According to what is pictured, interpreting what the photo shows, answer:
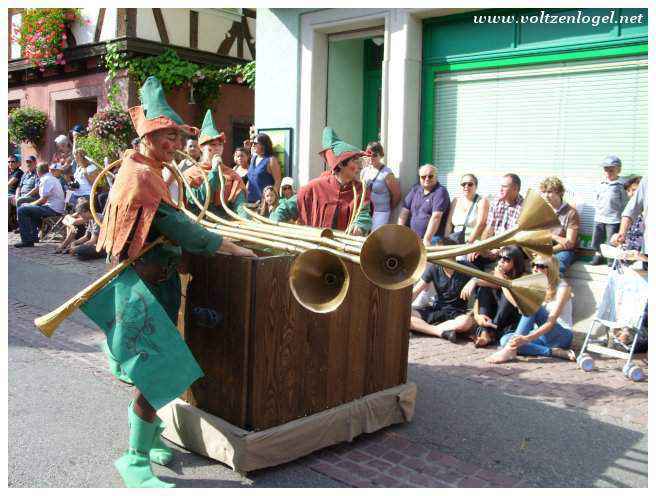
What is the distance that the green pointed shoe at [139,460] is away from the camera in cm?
346

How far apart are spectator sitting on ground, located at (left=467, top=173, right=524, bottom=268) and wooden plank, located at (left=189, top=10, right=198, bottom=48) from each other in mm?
10120

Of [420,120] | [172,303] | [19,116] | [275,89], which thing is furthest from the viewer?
[19,116]

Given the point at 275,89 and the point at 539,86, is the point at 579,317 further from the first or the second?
the point at 275,89

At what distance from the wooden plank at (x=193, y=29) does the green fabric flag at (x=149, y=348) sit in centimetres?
1279

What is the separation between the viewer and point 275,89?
10172mm

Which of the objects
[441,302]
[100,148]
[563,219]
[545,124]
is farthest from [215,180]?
[100,148]

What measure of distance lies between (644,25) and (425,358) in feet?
14.0

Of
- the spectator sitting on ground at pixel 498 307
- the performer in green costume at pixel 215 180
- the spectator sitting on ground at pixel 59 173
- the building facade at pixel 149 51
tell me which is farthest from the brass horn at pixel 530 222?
the building facade at pixel 149 51

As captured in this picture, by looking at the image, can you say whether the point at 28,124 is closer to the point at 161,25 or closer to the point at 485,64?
the point at 161,25

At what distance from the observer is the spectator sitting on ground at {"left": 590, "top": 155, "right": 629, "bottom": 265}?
23.2 feet

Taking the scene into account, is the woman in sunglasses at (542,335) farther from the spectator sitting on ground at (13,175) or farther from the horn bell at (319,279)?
the spectator sitting on ground at (13,175)

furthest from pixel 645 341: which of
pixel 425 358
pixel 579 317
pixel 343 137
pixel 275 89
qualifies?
pixel 275 89

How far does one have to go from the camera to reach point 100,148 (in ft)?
46.3

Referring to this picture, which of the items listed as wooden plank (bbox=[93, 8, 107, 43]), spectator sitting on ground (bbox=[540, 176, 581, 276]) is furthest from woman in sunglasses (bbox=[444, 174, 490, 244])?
Result: wooden plank (bbox=[93, 8, 107, 43])
